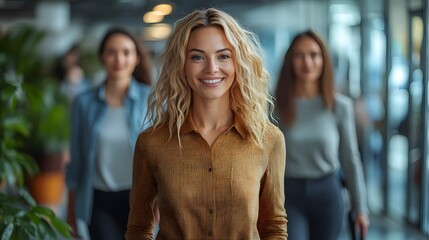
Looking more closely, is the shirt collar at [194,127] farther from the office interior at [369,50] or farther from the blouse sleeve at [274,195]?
the office interior at [369,50]

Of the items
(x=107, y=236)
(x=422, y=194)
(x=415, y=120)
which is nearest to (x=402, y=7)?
(x=415, y=120)

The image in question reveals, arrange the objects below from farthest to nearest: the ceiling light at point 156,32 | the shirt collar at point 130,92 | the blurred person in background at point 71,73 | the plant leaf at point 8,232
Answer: the blurred person in background at point 71,73, the ceiling light at point 156,32, the shirt collar at point 130,92, the plant leaf at point 8,232

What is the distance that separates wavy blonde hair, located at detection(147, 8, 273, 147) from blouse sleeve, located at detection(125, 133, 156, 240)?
8cm

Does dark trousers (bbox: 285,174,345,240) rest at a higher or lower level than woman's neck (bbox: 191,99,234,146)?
lower

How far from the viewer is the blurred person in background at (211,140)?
209 centimetres

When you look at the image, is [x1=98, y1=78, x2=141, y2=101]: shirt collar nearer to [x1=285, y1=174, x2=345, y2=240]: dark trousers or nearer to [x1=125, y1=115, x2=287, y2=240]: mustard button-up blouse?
[x1=285, y1=174, x2=345, y2=240]: dark trousers

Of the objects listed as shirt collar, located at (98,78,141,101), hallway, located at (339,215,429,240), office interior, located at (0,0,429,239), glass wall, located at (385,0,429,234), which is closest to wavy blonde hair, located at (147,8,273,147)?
shirt collar, located at (98,78,141,101)

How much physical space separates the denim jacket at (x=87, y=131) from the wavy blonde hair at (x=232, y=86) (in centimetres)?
143

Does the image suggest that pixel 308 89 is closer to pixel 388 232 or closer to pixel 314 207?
pixel 314 207

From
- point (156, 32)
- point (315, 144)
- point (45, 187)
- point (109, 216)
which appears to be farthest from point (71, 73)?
point (315, 144)

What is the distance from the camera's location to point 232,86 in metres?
2.15

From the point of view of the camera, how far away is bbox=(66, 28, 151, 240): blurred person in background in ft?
11.5

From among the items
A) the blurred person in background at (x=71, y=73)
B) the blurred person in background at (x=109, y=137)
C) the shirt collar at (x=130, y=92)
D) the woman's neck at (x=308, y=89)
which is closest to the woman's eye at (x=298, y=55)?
the woman's neck at (x=308, y=89)

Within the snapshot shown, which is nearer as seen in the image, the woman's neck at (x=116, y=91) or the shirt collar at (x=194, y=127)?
the shirt collar at (x=194, y=127)
